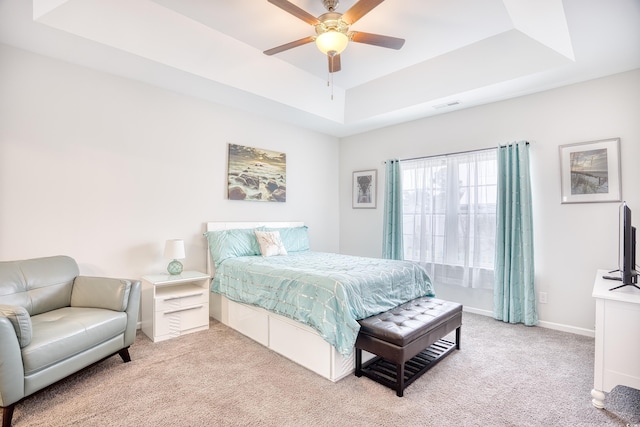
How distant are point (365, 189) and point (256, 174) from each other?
1.91 metres

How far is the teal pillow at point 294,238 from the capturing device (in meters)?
4.35

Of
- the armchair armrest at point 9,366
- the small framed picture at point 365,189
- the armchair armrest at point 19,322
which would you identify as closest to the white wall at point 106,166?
the armchair armrest at point 19,322

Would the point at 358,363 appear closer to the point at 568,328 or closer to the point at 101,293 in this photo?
the point at 101,293

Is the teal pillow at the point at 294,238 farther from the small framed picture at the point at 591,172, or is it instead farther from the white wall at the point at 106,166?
the small framed picture at the point at 591,172

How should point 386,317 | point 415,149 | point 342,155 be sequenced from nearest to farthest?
1. point 386,317
2. point 415,149
3. point 342,155

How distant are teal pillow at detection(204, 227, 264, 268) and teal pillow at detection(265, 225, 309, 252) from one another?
14.8 inches

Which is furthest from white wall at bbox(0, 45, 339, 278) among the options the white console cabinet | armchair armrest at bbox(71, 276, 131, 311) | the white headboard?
the white console cabinet

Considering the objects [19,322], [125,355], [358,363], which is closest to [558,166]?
[358,363]

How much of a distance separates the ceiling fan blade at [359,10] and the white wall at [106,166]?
235 cm

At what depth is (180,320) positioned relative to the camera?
3189 millimetres

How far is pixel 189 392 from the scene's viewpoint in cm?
219

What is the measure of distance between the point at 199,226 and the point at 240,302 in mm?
1213

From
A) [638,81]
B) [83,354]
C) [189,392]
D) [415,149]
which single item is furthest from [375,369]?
[638,81]

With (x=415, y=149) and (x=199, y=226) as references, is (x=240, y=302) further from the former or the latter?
(x=415, y=149)
